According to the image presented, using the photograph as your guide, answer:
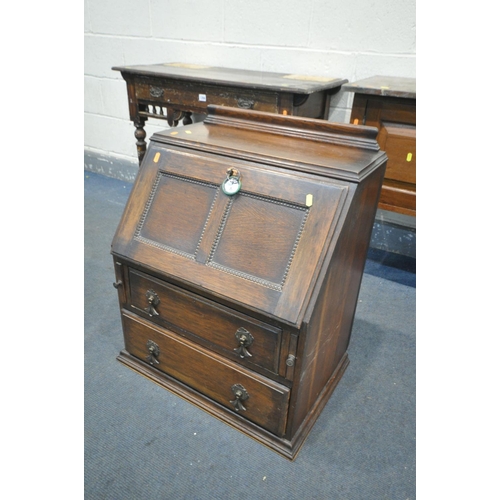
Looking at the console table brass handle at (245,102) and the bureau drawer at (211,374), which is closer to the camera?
the bureau drawer at (211,374)

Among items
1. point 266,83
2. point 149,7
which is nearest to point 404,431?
point 266,83

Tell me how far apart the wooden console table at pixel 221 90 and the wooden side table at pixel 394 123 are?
0.83 ft

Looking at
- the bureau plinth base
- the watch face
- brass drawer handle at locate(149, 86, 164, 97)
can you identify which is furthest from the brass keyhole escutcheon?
brass drawer handle at locate(149, 86, 164, 97)

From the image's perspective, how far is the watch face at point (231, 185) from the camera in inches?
46.3

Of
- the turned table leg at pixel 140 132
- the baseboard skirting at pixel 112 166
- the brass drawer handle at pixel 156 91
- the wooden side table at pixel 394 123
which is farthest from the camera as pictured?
the baseboard skirting at pixel 112 166

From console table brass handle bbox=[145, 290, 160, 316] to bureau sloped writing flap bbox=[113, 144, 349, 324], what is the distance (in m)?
0.14

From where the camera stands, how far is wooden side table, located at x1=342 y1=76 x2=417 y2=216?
1.73 meters

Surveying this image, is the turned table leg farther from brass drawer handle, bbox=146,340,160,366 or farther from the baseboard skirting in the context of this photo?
brass drawer handle, bbox=146,340,160,366

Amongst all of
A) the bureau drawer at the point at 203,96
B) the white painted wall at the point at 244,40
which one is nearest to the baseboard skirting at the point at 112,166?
the white painted wall at the point at 244,40

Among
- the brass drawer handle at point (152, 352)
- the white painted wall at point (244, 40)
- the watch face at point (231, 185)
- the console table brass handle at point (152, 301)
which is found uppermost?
the white painted wall at point (244, 40)

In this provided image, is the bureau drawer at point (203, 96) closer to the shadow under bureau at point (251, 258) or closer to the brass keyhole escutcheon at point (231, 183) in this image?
the shadow under bureau at point (251, 258)

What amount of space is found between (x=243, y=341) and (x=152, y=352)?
1.56 ft

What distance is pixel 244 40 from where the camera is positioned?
2486 millimetres

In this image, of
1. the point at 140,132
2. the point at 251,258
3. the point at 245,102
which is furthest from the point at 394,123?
the point at 140,132
